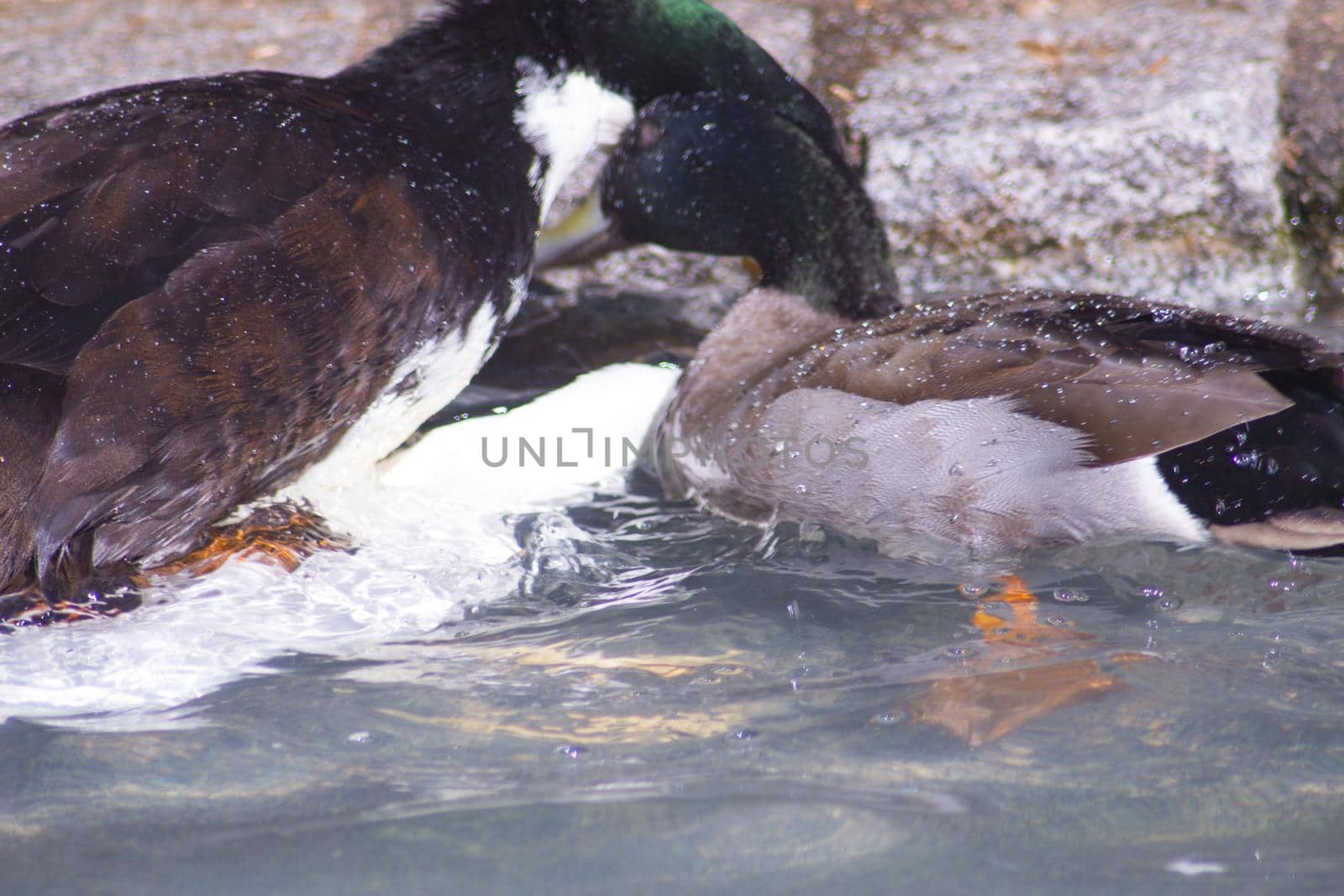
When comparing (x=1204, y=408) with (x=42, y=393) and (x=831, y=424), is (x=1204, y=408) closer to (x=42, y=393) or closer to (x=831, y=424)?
(x=831, y=424)

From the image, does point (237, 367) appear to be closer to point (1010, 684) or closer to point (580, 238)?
point (580, 238)

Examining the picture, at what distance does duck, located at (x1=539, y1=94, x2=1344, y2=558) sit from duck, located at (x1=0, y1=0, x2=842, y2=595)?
2.34 feet

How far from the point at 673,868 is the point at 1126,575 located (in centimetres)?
122

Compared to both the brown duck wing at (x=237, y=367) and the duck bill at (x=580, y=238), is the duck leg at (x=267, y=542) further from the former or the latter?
the duck bill at (x=580, y=238)

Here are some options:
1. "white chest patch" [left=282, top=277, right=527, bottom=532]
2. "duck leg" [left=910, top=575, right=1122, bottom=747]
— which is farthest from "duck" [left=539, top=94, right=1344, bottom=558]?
"white chest patch" [left=282, top=277, right=527, bottom=532]

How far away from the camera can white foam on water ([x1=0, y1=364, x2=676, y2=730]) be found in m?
2.41

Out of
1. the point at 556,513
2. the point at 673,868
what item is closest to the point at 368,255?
the point at 556,513

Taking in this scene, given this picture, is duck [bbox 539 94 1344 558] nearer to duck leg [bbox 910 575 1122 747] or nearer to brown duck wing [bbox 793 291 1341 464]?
brown duck wing [bbox 793 291 1341 464]

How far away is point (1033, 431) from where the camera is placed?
2.58 m

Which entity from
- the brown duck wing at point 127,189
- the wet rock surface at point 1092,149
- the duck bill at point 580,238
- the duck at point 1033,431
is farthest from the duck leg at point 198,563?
the wet rock surface at point 1092,149

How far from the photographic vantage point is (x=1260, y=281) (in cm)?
421

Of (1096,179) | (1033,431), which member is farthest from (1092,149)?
(1033,431)

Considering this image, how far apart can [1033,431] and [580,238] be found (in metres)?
1.58

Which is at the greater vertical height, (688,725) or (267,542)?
(267,542)
